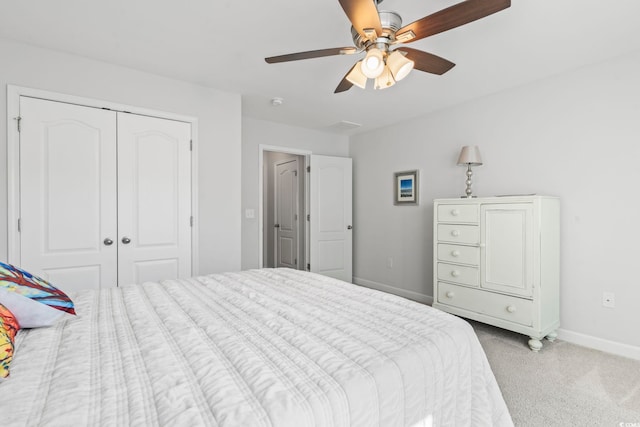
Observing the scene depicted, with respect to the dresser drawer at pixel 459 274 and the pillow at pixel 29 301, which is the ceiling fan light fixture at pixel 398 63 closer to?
the pillow at pixel 29 301

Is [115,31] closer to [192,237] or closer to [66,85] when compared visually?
[66,85]

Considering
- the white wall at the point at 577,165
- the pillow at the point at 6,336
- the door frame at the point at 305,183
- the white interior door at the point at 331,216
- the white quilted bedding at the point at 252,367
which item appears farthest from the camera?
the white interior door at the point at 331,216

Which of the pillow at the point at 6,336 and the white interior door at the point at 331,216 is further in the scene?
the white interior door at the point at 331,216

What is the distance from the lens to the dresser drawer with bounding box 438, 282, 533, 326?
2.68 meters

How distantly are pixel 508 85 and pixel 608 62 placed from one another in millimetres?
737

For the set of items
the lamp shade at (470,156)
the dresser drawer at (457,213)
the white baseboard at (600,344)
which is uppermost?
the lamp shade at (470,156)

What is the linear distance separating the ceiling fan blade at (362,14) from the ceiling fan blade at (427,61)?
304 mm

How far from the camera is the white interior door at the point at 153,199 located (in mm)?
2809

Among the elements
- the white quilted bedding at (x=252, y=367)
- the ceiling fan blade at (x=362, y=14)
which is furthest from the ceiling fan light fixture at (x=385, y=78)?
the white quilted bedding at (x=252, y=367)

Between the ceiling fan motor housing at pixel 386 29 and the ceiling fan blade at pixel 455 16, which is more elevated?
the ceiling fan motor housing at pixel 386 29

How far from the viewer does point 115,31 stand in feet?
7.37

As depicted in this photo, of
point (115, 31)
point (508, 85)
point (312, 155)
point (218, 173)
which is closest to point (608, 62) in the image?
point (508, 85)

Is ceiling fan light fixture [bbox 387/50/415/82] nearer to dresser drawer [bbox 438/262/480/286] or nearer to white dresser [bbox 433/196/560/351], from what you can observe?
white dresser [bbox 433/196/560/351]

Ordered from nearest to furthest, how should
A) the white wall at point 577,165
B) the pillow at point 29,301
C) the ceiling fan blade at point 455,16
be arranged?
the pillow at point 29,301 < the ceiling fan blade at point 455,16 < the white wall at point 577,165
